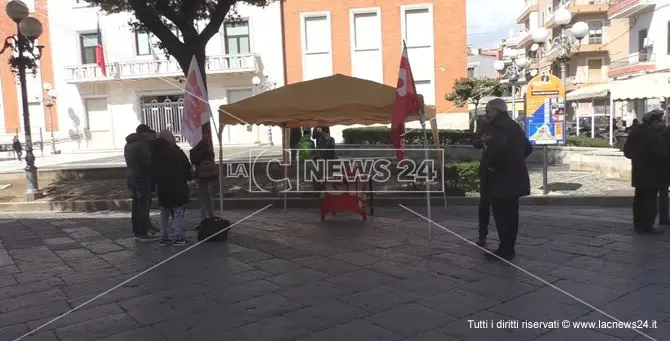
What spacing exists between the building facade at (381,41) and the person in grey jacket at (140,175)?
21.4 meters

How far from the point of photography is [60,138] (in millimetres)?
31594

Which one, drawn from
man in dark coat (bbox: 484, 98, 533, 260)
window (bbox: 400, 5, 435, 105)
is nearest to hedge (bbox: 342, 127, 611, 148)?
window (bbox: 400, 5, 435, 105)

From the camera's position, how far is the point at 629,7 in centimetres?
3338

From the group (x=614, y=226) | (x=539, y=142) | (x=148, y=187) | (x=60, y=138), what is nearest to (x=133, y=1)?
(x=148, y=187)

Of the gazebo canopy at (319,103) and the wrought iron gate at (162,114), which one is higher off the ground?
the wrought iron gate at (162,114)

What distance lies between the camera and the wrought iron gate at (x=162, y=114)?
29859 millimetres

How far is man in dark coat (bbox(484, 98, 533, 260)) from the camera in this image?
5516mm

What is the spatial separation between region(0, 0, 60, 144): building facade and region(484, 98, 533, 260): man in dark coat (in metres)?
32.1

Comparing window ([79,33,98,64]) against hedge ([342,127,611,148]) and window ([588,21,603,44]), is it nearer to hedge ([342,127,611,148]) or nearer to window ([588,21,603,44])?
hedge ([342,127,611,148])

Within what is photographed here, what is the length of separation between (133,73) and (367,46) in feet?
44.2

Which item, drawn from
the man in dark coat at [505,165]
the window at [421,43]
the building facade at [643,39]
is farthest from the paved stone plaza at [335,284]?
the building facade at [643,39]

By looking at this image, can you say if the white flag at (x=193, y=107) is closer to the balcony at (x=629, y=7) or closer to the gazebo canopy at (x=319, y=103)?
the gazebo canopy at (x=319, y=103)

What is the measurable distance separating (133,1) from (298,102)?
16.3 feet

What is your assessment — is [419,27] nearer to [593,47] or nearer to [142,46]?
[142,46]
